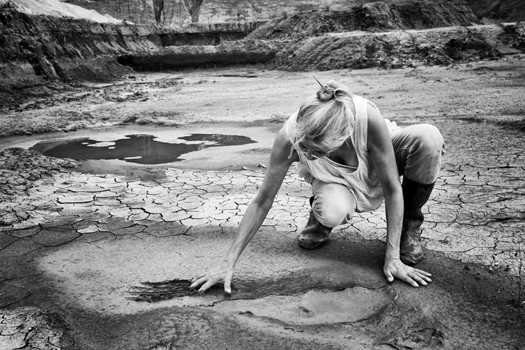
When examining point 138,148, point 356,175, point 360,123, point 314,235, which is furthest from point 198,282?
point 138,148

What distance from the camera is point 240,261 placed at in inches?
88.5

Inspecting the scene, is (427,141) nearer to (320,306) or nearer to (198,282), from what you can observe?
(320,306)

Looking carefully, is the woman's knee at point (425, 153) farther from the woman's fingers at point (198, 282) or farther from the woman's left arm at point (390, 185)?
the woman's fingers at point (198, 282)

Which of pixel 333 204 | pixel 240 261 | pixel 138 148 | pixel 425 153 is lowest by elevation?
pixel 138 148

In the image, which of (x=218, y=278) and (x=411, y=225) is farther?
(x=411, y=225)

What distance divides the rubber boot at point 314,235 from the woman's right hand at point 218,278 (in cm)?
54

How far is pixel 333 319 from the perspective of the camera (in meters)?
1.76

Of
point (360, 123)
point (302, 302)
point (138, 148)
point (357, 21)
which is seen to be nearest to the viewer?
point (360, 123)

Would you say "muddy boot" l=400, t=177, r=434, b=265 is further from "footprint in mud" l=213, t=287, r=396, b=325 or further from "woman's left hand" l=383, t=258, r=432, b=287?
"footprint in mud" l=213, t=287, r=396, b=325

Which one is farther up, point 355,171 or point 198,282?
point 355,171

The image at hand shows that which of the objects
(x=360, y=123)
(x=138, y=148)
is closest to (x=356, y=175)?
(x=360, y=123)

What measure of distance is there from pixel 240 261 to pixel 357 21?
1984cm

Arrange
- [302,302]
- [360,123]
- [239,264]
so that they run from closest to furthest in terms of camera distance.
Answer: [360,123] < [302,302] < [239,264]

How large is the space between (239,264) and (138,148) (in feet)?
10.9
